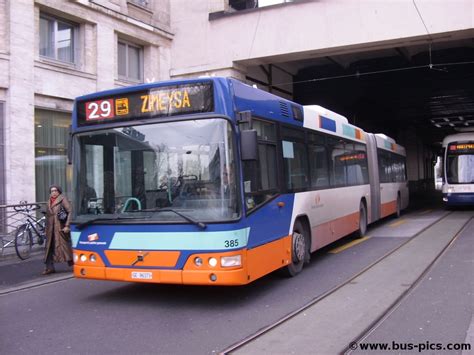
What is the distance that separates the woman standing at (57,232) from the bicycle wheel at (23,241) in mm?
2104

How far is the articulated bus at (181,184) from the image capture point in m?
6.00

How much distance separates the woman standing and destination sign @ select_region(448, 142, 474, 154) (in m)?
16.8

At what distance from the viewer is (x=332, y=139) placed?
409 inches

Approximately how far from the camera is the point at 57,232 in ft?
29.9

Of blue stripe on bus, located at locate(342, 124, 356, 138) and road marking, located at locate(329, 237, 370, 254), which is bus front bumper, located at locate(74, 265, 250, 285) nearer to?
road marking, located at locate(329, 237, 370, 254)

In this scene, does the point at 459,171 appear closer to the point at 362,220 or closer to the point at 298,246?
the point at 362,220

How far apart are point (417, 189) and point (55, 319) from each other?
4232 cm

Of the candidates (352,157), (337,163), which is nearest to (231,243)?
(337,163)

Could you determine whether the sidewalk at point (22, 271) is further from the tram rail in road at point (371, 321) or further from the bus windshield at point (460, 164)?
the bus windshield at point (460, 164)

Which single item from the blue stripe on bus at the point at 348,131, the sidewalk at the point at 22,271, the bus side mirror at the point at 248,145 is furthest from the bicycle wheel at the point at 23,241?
the blue stripe on bus at the point at 348,131

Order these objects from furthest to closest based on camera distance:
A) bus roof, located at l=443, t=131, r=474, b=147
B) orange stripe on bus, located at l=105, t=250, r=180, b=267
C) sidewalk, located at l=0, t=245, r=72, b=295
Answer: bus roof, located at l=443, t=131, r=474, b=147
sidewalk, located at l=0, t=245, r=72, b=295
orange stripe on bus, located at l=105, t=250, r=180, b=267

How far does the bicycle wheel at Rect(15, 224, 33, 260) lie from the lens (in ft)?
36.2

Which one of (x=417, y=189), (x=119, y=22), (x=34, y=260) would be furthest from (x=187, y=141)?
(x=417, y=189)

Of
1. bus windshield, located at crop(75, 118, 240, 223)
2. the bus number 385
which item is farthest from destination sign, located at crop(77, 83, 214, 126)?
the bus number 385
